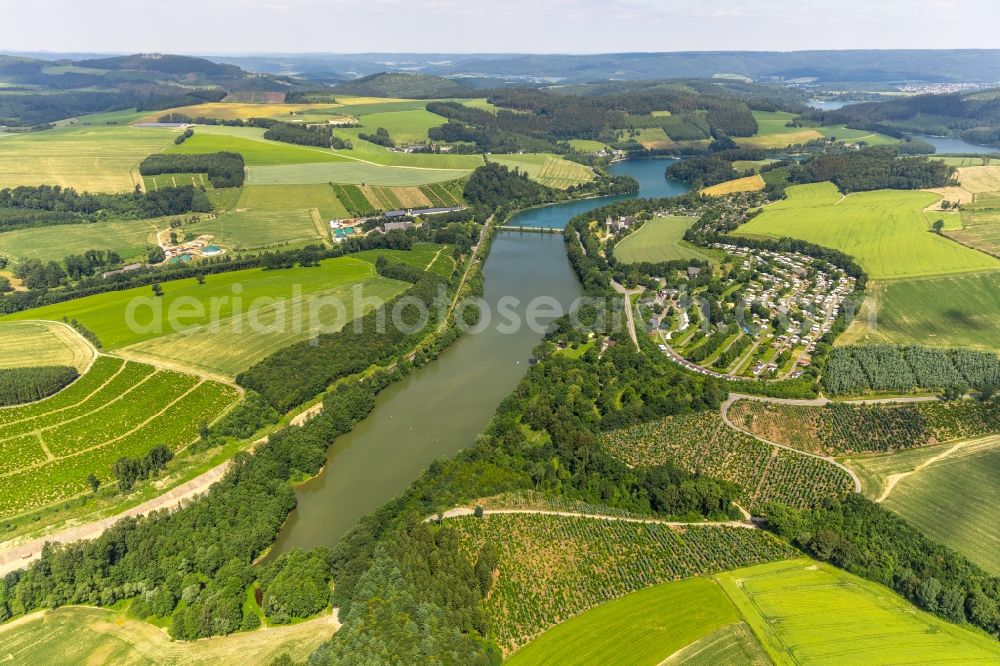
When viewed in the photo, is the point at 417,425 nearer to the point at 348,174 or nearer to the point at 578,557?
the point at 578,557

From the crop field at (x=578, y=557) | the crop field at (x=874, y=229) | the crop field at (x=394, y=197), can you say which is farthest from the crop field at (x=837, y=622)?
the crop field at (x=394, y=197)

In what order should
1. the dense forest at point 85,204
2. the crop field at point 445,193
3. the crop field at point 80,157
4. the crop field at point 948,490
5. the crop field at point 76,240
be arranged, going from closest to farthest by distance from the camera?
the crop field at point 948,490, the crop field at point 76,240, the dense forest at point 85,204, the crop field at point 80,157, the crop field at point 445,193

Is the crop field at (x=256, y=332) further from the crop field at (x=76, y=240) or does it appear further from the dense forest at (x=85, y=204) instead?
the dense forest at (x=85, y=204)

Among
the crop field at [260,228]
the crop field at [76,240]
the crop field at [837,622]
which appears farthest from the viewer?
the crop field at [260,228]

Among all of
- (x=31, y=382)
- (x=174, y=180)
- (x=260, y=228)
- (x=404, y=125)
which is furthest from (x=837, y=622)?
(x=404, y=125)

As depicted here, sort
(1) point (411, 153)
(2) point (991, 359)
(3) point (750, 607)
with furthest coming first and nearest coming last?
(1) point (411, 153), (2) point (991, 359), (3) point (750, 607)

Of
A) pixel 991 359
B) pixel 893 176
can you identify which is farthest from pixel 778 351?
pixel 893 176

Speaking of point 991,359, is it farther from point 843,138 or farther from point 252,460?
point 843,138

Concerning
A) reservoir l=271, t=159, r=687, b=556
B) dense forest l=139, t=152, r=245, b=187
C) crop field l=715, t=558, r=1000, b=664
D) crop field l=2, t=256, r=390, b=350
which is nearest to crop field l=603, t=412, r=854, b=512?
crop field l=715, t=558, r=1000, b=664
